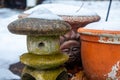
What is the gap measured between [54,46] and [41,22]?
0.85ft

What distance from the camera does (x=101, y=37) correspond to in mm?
2330

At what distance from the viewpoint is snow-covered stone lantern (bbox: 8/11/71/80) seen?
2.17 meters

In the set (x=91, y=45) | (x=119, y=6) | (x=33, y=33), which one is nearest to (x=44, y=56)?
(x=33, y=33)

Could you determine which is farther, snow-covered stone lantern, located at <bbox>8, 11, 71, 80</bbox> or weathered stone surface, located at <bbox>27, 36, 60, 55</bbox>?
weathered stone surface, located at <bbox>27, 36, 60, 55</bbox>

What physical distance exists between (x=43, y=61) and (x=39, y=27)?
0.30m

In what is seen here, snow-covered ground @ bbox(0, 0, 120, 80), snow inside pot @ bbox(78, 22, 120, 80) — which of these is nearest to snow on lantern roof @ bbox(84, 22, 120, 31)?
snow inside pot @ bbox(78, 22, 120, 80)

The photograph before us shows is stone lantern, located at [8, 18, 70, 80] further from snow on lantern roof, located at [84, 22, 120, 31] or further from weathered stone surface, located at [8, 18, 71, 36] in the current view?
snow on lantern roof, located at [84, 22, 120, 31]

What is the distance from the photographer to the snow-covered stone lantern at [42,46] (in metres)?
2.17

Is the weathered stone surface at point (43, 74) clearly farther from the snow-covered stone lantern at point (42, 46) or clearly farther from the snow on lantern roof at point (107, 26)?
the snow on lantern roof at point (107, 26)

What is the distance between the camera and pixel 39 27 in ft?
7.04

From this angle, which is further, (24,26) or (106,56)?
(106,56)

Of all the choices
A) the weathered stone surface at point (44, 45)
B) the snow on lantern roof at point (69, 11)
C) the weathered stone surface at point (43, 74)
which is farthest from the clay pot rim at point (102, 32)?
the snow on lantern roof at point (69, 11)

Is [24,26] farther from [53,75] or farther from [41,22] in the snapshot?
[53,75]

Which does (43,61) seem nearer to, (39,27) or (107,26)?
(39,27)
